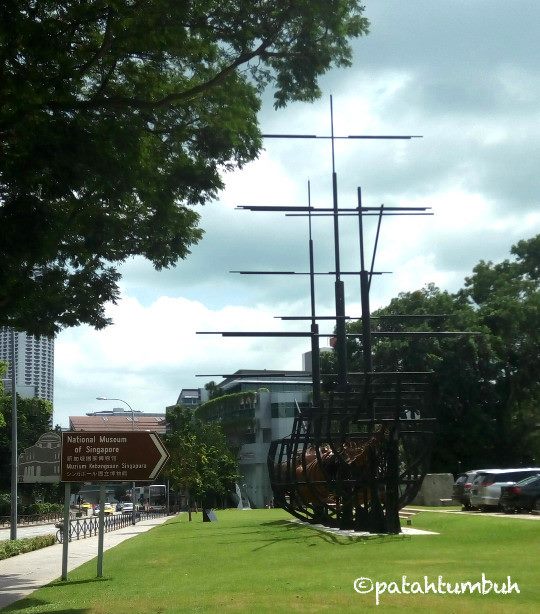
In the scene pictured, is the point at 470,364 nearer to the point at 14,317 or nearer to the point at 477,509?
the point at 477,509

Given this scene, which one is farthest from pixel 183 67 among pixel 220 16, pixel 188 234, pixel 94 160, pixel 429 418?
Answer: pixel 429 418

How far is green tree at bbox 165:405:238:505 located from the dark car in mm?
27929

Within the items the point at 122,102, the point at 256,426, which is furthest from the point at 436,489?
the point at 256,426

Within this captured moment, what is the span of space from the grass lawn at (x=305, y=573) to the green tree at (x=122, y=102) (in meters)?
4.26

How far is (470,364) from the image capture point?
1976 inches

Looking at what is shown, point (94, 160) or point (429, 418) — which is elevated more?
point (94, 160)

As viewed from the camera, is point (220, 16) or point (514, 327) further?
point (514, 327)

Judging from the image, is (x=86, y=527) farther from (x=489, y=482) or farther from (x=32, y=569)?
(x=32, y=569)

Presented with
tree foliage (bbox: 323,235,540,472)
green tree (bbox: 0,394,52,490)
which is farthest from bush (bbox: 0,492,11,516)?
tree foliage (bbox: 323,235,540,472)

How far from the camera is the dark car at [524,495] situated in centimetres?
2652

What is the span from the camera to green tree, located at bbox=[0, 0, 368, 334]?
10883mm

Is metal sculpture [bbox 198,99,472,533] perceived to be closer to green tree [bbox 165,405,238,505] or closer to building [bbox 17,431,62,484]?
building [bbox 17,431,62,484]

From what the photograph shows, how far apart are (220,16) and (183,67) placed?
150 cm

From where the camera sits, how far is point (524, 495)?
26.6 meters
